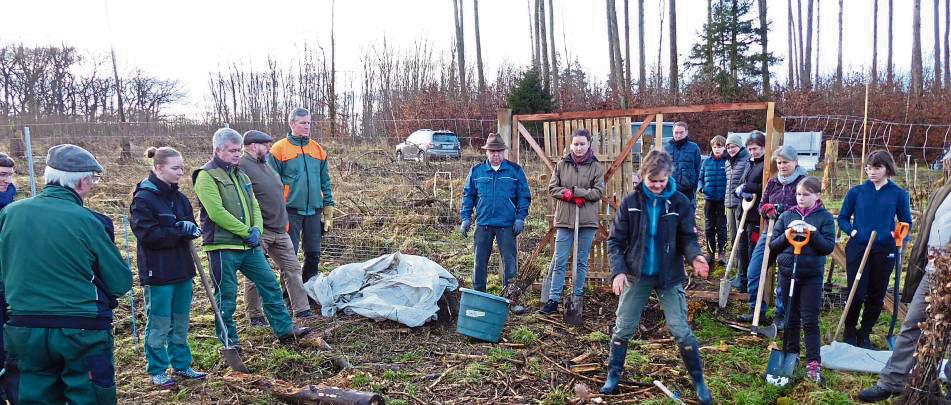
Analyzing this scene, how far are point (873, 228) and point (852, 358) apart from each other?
1.05 meters

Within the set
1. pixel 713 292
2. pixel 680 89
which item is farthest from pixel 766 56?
pixel 713 292

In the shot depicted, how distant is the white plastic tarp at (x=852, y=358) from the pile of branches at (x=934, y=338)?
111 cm

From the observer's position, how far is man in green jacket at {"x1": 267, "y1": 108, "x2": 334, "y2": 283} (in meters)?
5.52

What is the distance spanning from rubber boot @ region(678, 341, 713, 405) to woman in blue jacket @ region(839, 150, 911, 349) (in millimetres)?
1942

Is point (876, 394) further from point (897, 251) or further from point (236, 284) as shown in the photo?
point (236, 284)

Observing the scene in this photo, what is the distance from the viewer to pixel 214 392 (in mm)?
3959

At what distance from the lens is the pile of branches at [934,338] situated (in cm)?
308

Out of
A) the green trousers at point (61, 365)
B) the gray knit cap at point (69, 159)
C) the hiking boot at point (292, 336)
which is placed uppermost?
the gray knit cap at point (69, 159)

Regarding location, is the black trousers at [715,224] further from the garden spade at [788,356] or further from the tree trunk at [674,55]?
the tree trunk at [674,55]

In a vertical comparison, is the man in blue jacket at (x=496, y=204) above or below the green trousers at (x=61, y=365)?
above

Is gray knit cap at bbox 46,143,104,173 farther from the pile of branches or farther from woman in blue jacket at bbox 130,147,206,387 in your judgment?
the pile of branches

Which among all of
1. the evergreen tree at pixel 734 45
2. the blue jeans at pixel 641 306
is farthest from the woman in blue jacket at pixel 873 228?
the evergreen tree at pixel 734 45

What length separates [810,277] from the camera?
13.8 feet

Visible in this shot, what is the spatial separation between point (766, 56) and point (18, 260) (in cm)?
2412
